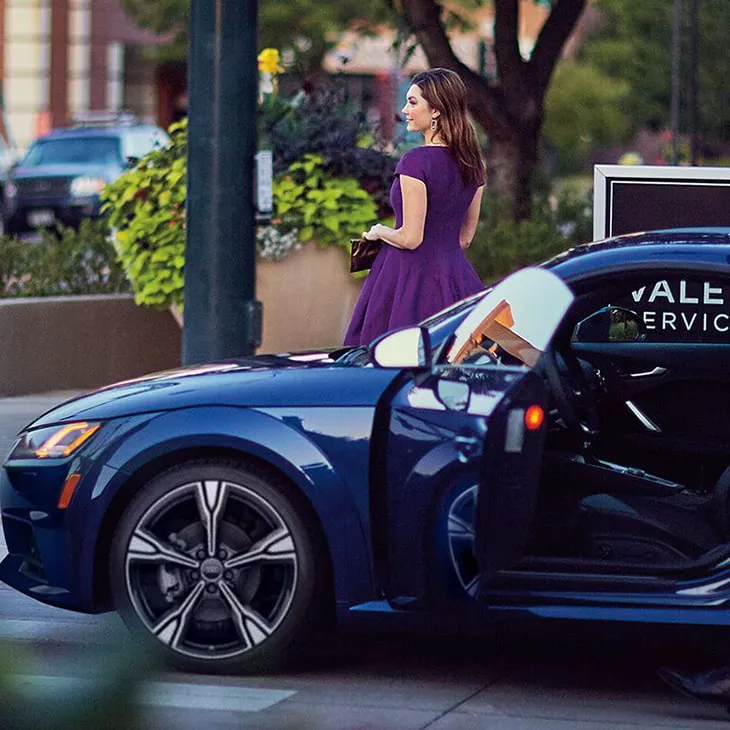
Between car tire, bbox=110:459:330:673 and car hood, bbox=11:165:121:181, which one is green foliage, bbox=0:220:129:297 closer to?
car tire, bbox=110:459:330:673

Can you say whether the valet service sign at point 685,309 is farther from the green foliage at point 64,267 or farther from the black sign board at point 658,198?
the green foliage at point 64,267

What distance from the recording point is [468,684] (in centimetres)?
508

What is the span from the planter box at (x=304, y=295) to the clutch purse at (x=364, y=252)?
3.94 meters

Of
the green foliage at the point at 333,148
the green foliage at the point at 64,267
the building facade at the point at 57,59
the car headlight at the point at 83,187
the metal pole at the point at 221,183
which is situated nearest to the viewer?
the metal pole at the point at 221,183

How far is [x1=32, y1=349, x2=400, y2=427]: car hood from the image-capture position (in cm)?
493

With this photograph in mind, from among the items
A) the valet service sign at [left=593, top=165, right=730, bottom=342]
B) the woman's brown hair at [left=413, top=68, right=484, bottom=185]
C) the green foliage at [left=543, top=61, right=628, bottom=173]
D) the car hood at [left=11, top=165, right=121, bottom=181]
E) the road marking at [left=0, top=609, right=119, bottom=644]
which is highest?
the green foliage at [left=543, top=61, right=628, bottom=173]

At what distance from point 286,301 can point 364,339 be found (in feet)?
14.1

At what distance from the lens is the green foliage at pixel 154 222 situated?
10938 mm

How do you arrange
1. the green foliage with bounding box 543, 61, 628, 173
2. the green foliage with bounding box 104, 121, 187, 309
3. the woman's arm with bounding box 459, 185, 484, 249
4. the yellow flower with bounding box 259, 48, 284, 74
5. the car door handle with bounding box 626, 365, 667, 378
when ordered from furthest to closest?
the green foliage with bounding box 543, 61, 628, 173, the yellow flower with bounding box 259, 48, 284, 74, the green foliage with bounding box 104, 121, 187, 309, the woman's arm with bounding box 459, 185, 484, 249, the car door handle with bounding box 626, 365, 667, 378

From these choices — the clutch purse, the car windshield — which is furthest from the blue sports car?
the car windshield

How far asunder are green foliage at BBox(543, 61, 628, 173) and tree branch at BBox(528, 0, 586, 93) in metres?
41.6

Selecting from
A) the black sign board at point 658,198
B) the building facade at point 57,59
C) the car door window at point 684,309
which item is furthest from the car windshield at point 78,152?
the building facade at point 57,59

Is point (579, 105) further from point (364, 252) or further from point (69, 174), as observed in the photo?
point (364, 252)

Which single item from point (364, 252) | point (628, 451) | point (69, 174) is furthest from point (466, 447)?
point (69, 174)
